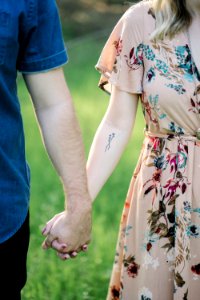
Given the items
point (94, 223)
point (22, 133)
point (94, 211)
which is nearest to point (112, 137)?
point (22, 133)

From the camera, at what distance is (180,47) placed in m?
3.34

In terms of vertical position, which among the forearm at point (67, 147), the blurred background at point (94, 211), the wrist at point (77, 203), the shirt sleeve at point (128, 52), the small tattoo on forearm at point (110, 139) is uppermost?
the shirt sleeve at point (128, 52)

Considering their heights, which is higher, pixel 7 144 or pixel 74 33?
pixel 7 144

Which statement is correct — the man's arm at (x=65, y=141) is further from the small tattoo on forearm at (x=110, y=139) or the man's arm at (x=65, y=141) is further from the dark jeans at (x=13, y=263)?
the small tattoo on forearm at (x=110, y=139)

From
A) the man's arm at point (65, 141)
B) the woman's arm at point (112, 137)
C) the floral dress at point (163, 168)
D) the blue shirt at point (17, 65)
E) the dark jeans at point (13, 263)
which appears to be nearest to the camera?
the blue shirt at point (17, 65)

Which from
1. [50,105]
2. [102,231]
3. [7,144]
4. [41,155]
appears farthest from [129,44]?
[41,155]

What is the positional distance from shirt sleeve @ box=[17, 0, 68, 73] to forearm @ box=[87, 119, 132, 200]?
0.68 metres

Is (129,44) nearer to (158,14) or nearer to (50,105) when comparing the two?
(158,14)

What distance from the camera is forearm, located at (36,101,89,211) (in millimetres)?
2898

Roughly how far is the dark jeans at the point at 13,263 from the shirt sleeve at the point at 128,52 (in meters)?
0.78

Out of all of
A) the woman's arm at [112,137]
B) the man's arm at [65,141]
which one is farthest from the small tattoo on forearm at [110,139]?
the man's arm at [65,141]

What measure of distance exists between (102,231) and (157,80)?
8.38 feet

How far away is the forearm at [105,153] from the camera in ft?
11.3

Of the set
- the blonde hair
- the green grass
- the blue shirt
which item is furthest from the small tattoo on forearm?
the green grass
